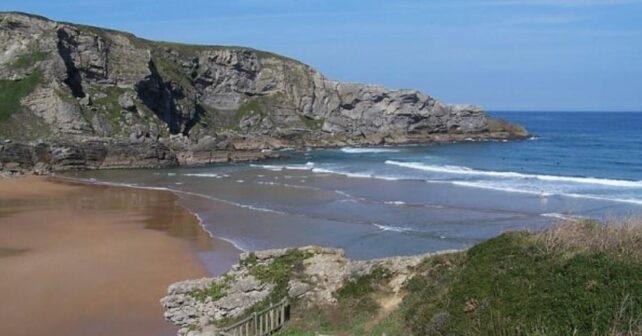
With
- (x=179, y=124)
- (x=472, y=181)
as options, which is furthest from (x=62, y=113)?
(x=472, y=181)

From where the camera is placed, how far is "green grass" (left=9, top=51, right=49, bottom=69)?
7456cm

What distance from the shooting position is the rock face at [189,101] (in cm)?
7138

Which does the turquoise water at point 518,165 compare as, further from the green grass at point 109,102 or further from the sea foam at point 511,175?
the green grass at point 109,102

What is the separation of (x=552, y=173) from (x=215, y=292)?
4926 centimetres

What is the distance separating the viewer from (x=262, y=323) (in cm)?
1454

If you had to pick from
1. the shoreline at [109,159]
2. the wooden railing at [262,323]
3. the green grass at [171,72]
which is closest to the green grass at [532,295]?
the wooden railing at [262,323]

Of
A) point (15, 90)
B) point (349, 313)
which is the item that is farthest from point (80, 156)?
point (349, 313)

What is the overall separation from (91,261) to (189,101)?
65384 mm

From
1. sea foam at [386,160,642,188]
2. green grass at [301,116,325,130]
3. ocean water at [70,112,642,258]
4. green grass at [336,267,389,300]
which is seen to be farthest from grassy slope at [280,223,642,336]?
green grass at [301,116,325,130]

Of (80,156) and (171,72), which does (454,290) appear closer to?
(80,156)

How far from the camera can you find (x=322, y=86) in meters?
106

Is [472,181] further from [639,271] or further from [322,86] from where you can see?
[322,86]

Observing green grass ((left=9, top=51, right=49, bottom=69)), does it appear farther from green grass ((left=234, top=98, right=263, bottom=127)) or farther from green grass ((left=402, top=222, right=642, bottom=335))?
green grass ((left=402, top=222, right=642, bottom=335))

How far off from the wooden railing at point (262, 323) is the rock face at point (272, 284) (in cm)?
53
